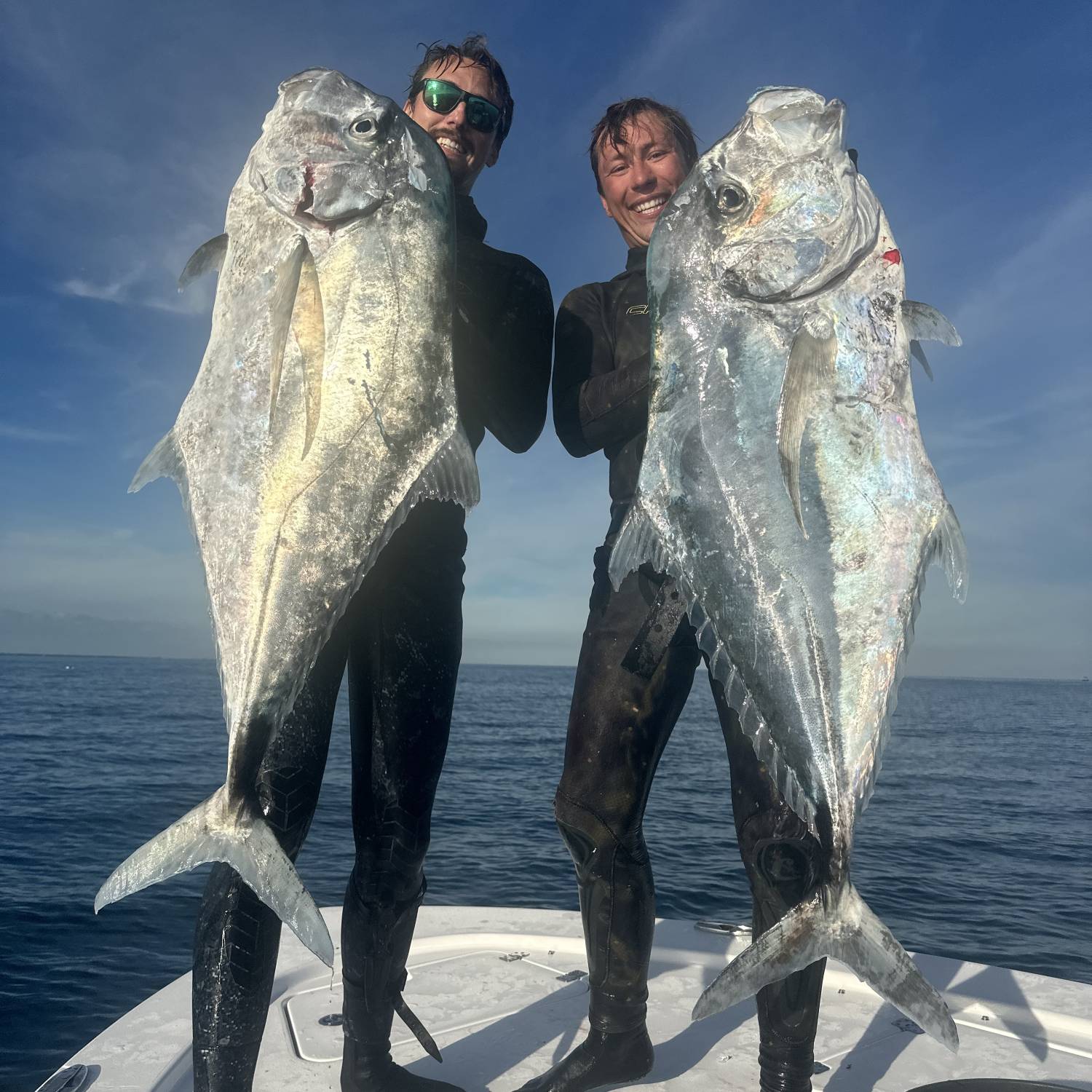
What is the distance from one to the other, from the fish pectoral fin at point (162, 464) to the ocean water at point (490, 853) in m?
6.71

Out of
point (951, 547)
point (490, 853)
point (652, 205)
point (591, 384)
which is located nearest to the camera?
point (951, 547)

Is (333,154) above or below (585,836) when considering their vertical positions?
above

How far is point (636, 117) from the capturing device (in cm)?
381

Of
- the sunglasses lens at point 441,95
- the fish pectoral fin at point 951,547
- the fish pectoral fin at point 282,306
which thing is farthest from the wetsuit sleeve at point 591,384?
the fish pectoral fin at point 282,306

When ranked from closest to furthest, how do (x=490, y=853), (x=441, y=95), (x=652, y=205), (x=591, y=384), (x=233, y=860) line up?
1. (x=233, y=860)
2. (x=591, y=384)
3. (x=441, y=95)
4. (x=652, y=205)
5. (x=490, y=853)

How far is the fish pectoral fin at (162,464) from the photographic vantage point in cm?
263

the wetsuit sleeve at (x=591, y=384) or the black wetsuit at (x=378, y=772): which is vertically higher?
the wetsuit sleeve at (x=591, y=384)

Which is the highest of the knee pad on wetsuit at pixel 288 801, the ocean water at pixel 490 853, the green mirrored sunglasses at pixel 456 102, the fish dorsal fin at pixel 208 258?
the green mirrored sunglasses at pixel 456 102

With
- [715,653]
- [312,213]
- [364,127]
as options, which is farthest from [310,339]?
[715,653]

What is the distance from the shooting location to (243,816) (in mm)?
2414

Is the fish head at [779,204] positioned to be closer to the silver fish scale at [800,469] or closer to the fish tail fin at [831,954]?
the silver fish scale at [800,469]

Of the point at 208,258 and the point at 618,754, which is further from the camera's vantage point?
the point at 618,754

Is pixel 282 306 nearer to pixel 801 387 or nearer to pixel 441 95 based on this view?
pixel 441 95

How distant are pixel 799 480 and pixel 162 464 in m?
2.02
